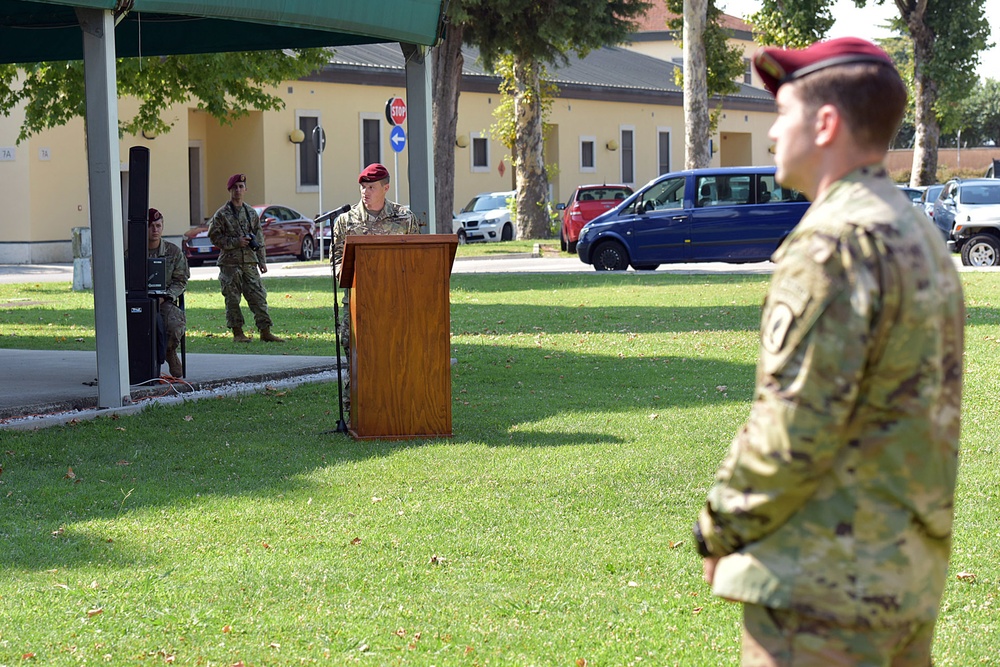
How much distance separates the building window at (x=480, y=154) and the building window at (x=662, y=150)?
10.9m

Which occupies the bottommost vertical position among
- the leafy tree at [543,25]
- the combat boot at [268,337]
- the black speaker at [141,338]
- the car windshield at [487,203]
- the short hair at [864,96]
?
the combat boot at [268,337]

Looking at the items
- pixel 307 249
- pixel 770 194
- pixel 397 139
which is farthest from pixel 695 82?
pixel 307 249

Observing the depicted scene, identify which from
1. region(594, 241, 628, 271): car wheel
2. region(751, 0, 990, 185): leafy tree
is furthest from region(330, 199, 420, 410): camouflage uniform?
region(751, 0, 990, 185): leafy tree

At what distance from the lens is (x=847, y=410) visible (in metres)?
2.39

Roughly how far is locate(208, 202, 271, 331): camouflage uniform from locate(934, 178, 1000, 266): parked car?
607 inches

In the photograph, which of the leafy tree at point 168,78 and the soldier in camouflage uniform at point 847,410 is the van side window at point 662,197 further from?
the soldier in camouflage uniform at point 847,410

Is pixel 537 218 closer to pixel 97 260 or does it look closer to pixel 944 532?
pixel 97 260

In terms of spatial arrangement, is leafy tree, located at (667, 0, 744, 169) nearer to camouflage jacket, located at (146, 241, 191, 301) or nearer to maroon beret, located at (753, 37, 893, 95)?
camouflage jacket, located at (146, 241, 191, 301)

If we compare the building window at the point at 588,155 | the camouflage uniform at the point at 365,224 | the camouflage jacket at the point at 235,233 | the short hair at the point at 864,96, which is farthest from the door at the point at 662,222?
the building window at the point at 588,155

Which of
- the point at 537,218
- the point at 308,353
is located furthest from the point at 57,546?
the point at 537,218

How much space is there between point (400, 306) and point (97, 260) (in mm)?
2571

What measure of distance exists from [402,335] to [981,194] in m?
21.1

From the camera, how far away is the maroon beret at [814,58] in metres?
2.51

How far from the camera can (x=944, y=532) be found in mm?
2527
